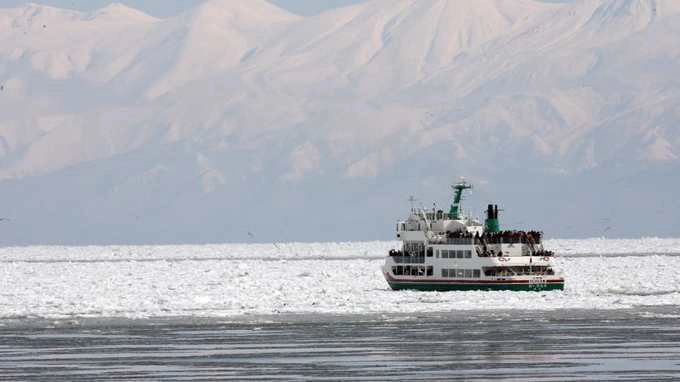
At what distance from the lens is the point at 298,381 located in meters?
38.7

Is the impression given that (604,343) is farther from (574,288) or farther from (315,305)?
(574,288)

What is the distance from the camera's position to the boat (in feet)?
249

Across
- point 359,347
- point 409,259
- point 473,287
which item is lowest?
point 359,347

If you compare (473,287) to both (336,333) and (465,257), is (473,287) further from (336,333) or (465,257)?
(336,333)

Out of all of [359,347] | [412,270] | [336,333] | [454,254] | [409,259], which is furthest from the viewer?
[409,259]

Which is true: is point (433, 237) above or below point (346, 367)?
above

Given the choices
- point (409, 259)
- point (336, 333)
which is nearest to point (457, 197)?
point (409, 259)

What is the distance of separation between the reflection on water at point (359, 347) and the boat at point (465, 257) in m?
16.1

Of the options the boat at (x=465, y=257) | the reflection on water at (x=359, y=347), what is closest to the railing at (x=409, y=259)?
the boat at (x=465, y=257)

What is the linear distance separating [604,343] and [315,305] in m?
20.9

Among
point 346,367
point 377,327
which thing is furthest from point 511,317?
point 346,367

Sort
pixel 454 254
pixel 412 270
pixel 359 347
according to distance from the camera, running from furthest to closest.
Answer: pixel 412 270, pixel 454 254, pixel 359 347

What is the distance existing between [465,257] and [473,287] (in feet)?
5.28

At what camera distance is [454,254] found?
77812mm
